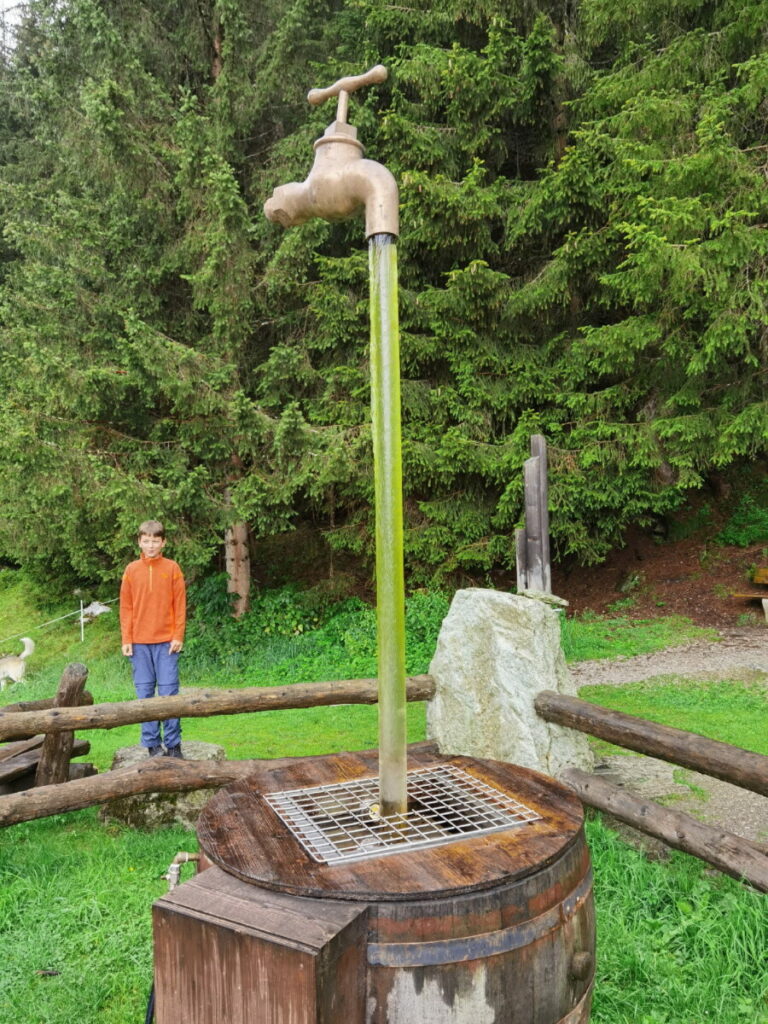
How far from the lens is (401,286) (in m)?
10.0

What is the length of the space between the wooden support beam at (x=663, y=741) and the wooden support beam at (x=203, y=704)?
0.84 meters

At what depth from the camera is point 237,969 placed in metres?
1.55

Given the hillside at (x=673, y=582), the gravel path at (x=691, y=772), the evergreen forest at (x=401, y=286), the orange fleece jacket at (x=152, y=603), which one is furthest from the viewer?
the hillside at (x=673, y=582)

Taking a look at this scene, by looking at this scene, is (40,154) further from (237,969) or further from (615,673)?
(237,969)

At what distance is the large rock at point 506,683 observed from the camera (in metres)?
4.02

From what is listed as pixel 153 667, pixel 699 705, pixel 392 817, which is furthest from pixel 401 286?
pixel 392 817

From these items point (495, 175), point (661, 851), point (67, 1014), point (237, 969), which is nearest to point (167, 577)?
point (67, 1014)

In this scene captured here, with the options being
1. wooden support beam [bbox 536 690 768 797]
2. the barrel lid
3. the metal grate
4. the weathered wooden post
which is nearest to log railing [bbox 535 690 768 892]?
wooden support beam [bbox 536 690 768 797]

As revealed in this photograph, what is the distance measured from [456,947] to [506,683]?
8.18 feet

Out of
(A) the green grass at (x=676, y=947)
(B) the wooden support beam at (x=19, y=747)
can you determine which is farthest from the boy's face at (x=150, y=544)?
(A) the green grass at (x=676, y=947)

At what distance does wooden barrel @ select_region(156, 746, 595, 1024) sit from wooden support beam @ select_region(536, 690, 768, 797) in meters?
1.48

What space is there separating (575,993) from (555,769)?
7.58 feet

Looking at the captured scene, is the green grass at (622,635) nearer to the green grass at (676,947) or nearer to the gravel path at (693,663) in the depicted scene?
the gravel path at (693,663)

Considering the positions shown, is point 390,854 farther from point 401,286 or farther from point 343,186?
point 401,286
